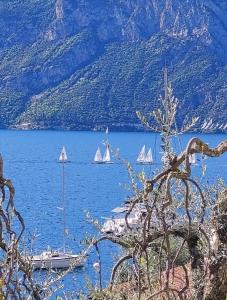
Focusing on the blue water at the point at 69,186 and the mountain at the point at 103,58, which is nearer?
the blue water at the point at 69,186

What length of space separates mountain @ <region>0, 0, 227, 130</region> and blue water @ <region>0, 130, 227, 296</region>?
593 inches

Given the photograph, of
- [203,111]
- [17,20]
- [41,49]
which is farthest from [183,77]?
[17,20]

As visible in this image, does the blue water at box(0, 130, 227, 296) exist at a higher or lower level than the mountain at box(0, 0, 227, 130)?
lower

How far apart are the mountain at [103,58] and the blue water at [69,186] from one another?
49.4 feet

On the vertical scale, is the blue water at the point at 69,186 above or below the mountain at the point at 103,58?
below

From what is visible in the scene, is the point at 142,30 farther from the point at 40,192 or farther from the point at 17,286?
the point at 17,286

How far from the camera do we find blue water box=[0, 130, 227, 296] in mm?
35250

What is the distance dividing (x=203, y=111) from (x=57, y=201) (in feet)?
215

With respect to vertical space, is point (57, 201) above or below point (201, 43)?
below

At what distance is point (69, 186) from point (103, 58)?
8579cm

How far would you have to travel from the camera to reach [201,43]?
152 m

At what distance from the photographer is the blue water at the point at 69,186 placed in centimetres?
3525

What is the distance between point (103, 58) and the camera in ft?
482

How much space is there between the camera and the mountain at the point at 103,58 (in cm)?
13175
